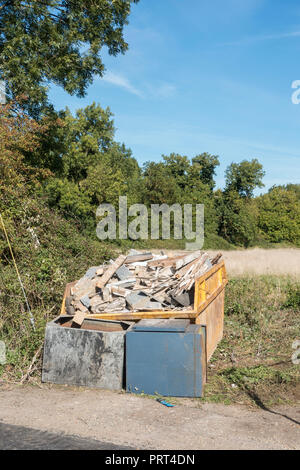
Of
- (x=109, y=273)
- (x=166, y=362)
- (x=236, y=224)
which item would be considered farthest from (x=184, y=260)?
(x=236, y=224)

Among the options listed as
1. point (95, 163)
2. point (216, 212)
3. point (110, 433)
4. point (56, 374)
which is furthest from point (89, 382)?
point (216, 212)

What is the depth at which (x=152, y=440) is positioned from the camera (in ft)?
14.8

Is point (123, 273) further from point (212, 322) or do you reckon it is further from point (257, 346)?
point (257, 346)

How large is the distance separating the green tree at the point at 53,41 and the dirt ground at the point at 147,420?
11.8 meters

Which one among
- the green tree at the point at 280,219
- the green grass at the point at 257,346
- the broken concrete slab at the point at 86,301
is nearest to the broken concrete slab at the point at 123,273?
the broken concrete slab at the point at 86,301

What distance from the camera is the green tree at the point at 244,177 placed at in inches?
2048

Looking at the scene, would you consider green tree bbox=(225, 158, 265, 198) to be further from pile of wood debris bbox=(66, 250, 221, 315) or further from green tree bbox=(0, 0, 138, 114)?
pile of wood debris bbox=(66, 250, 221, 315)

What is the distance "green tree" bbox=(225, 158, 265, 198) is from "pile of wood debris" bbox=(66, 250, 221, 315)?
44720 millimetres

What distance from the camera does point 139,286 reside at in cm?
750

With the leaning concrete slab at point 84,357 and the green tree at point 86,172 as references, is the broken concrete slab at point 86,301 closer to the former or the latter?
the leaning concrete slab at point 84,357

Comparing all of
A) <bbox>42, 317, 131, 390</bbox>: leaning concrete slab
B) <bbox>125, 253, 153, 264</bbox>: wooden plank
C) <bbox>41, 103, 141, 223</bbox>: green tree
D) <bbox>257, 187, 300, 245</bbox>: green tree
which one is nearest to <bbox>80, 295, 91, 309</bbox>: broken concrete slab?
<bbox>42, 317, 131, 390</bbox>: leaning concrete slab

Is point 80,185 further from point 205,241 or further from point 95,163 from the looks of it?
point 205,241

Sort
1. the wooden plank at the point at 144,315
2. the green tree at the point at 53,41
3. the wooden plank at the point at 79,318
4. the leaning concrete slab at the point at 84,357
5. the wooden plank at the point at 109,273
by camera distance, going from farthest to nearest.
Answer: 1. the green tree at the point at 53,41
2. the wooden plank at the point at 109,273
3. the wooden plank at the point at 79,318
4. the wooden plank at the point at 144,315
5. the leaning concrete slab at the point at 84,357

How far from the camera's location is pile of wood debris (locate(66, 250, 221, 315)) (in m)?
6.88
